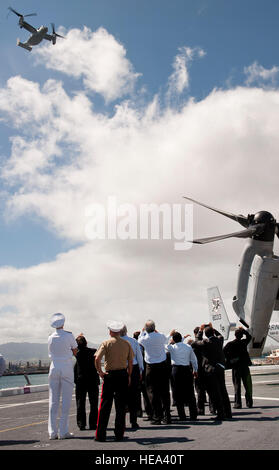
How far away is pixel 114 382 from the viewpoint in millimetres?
6637

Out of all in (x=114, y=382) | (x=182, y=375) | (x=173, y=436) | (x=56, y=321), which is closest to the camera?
(x=114, y=382)

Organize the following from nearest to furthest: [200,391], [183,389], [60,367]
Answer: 1. [60,367]
2. [183,389]
3. [200,391]

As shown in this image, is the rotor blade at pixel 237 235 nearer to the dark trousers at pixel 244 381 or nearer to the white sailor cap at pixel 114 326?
the dark trousers at pixel 244 381

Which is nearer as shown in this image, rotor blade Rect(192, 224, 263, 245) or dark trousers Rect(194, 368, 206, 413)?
dark trousers Rect(194, 368, 206, 413)

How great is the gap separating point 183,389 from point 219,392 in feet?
2.58

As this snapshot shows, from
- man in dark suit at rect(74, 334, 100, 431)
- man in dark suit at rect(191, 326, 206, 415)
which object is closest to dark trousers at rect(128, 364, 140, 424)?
man in dark suit at rect(74, 334, 100, 431)

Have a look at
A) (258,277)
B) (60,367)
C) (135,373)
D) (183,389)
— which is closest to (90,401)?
(135,373)

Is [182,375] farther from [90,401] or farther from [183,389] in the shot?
[90,401]

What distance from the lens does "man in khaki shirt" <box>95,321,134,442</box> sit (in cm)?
652

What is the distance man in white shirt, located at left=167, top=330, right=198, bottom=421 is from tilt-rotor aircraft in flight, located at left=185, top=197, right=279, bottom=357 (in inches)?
467

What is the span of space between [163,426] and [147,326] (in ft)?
6.70

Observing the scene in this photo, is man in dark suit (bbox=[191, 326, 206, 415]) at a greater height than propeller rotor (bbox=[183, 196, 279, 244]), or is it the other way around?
propeller rotor (bbox=[183, 196, 279, 244])

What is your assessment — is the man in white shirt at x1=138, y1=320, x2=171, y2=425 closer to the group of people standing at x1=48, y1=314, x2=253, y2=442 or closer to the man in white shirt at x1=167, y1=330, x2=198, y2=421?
the group of people standing at x1=48, y1=314, x2=253, y2=442
